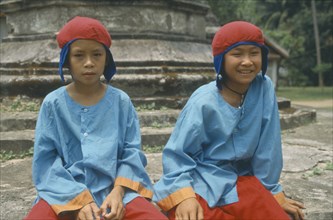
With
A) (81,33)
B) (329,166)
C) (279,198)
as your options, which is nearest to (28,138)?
(81,33)

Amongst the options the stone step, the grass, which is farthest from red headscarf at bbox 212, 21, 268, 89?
the grass

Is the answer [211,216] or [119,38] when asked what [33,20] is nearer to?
[119,38]

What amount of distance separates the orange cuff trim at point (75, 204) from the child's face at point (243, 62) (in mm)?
823

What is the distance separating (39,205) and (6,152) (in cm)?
177

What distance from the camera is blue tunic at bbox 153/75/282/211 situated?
69.9 inches

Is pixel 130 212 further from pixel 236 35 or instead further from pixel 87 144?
pixel 236 35

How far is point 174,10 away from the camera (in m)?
4.84

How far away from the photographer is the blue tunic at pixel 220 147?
1774 millimetres

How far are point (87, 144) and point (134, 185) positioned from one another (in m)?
0.27

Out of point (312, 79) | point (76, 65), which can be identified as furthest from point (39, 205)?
point (312, 79)

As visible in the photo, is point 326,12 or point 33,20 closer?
point 33,20

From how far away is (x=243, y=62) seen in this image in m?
1.81

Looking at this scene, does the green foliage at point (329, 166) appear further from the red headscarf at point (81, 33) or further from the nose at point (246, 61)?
the red headscarf at point (81, 33)

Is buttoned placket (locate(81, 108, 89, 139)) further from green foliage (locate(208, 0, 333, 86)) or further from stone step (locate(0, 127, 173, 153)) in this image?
green foliage (locate(208, 0, 333, 86))
